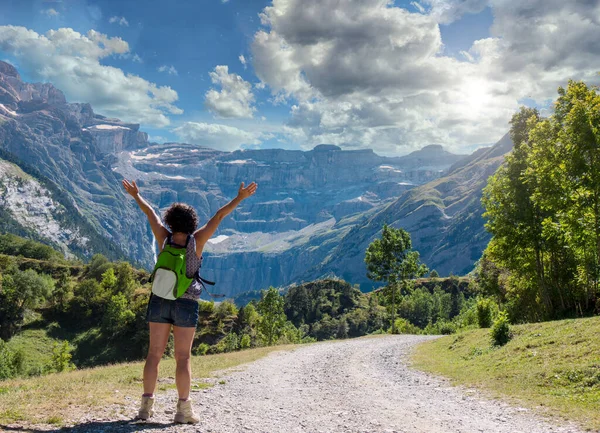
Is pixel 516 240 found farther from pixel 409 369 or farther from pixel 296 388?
pixel 296 388

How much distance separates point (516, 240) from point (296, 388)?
24.7 m

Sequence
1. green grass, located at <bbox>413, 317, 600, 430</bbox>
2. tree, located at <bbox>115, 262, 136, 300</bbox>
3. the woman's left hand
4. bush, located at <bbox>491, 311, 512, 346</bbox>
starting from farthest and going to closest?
tree, located at <bbox>115, 262, 136, 300</bbox> < bush, located at <bbox>491, 311, 512, 346</bbox> < green grass, located at <bbox>413, 317, 600, 430</bbox> < the woman's left hand

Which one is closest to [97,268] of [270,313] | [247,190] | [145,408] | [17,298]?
[17,298]

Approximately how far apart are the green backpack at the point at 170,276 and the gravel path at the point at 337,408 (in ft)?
8.76

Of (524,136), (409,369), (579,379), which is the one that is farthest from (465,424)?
(524,136)

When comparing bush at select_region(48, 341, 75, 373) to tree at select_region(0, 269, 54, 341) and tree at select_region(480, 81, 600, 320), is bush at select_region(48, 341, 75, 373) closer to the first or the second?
tree at select_region(0, 269, 54, 341)

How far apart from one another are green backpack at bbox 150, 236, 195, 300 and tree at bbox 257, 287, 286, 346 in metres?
72.5

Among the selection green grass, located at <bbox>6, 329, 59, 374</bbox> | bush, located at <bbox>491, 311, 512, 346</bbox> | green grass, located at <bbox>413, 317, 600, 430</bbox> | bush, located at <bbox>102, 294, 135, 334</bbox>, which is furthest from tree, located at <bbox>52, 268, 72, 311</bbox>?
bush, located at <bbox>491, 311, 512, 346</bbox>

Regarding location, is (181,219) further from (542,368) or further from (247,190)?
(542,368)

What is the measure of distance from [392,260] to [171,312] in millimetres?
50257

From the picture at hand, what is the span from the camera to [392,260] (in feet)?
184

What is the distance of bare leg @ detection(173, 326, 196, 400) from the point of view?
8328 millimetres

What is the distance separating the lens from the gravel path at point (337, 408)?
9.31 metres

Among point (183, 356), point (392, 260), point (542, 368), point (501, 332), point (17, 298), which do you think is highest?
point (392, 260)
